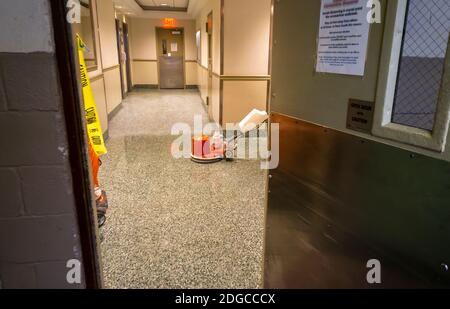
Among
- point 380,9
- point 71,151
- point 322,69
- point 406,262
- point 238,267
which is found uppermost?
point 380,9

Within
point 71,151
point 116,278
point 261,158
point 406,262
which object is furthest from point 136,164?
point 406,262

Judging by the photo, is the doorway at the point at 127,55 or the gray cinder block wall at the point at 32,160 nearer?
the gray cinder block wall at the point at 32,160

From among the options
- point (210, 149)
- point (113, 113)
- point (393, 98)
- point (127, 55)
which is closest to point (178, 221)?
point (210, 149)

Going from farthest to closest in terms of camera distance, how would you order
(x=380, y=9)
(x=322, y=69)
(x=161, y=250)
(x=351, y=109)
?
1. (x=161, y=250)
2. (x=322, y=69)
3. (x=351, y=109)
4. (x=380, y=9)

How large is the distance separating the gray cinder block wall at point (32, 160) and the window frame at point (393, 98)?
1042 mm

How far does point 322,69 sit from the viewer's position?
46.7 inches

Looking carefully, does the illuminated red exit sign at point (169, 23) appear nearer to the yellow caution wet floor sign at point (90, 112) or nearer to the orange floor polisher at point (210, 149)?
the orange floor polisher at point (210, 149)

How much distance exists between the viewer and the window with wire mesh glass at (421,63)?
2.84 ft

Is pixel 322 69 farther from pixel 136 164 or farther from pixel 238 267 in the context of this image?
pixel 136 164

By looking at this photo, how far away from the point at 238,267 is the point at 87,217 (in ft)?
4.16

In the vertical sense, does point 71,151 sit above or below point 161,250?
above

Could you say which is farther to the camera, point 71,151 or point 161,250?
point 161,250

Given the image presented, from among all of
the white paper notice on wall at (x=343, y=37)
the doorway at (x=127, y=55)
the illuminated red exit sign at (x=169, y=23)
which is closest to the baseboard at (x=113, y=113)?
the doorway at (x=127, y=55)

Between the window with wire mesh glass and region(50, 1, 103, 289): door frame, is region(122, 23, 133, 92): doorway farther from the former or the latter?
the window with wire mesh glass
